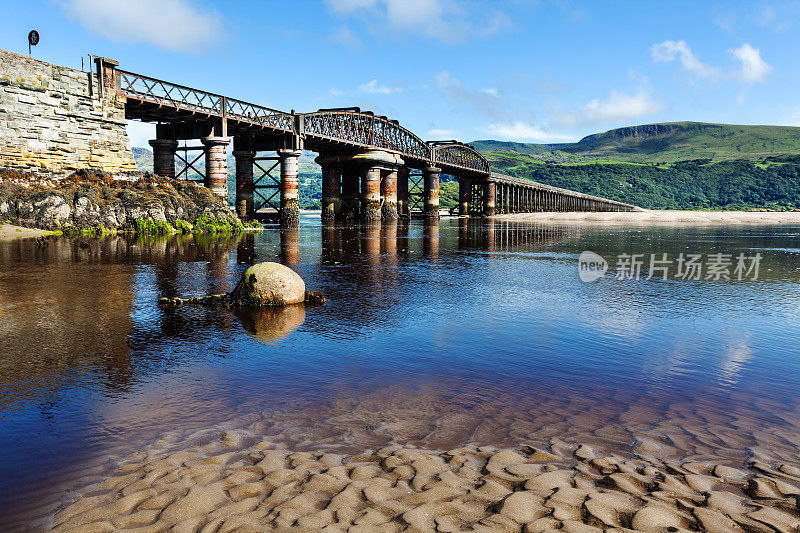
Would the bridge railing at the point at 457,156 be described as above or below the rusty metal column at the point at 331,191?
above

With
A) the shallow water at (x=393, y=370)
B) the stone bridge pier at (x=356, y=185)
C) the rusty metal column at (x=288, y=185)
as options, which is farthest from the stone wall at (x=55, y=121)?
the stone bridge pier at (x=356, y=185)

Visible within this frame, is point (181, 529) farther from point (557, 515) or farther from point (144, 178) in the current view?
point (144, 178)

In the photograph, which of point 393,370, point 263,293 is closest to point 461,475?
point 393,370

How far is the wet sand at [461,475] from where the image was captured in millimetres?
3891

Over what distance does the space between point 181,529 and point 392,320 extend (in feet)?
24.6

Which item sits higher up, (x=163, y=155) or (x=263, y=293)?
(x=163, y=155)

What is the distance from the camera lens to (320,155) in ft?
237

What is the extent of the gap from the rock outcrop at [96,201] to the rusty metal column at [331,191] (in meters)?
30.5

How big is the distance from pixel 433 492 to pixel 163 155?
49.2m

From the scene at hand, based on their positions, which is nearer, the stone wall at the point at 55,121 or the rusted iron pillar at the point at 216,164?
the stone wall at the point at 55,121

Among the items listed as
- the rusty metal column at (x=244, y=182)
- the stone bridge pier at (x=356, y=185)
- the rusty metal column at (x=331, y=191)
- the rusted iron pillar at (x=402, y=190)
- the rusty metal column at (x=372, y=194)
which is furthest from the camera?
the rusted iron pillar at (x=402, y=190)

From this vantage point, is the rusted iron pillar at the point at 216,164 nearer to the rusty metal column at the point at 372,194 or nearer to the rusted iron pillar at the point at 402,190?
the rusty metal column at the point at 372,194

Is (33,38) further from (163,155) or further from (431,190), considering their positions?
(431,190)

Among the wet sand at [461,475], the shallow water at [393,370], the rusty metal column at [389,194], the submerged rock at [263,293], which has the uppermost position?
the rusty metal column at [389,194]
